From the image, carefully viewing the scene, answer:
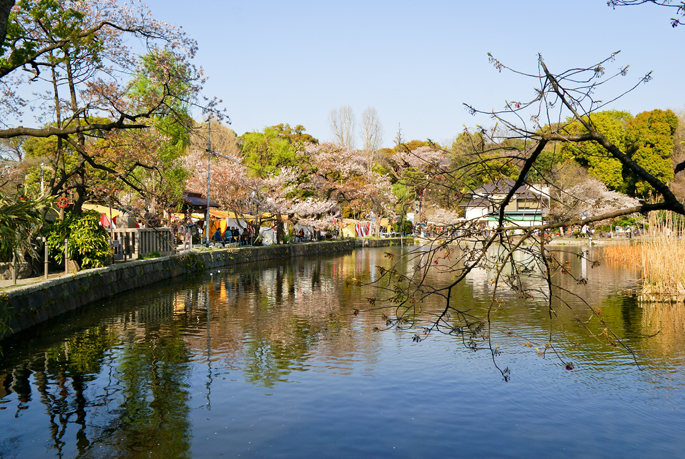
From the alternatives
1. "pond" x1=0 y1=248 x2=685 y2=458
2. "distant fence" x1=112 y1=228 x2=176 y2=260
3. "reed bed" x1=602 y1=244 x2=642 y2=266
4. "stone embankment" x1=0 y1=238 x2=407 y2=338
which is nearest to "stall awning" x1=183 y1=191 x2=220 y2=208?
"stone embankment" x1=0 y1=238 x2=407 y2=338

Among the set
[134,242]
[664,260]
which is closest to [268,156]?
[134,242]

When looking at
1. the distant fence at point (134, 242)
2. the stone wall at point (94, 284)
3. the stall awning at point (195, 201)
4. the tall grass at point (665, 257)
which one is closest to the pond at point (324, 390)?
the stone wall at point (94, 284)

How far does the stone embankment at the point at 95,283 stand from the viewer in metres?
13.9

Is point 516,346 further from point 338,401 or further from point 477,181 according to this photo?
point 477,181

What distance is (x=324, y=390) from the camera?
33.5 feet

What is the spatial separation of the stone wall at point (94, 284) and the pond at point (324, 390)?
0.53 metres

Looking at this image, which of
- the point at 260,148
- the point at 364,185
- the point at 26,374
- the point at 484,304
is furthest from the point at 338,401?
the point at 364,185

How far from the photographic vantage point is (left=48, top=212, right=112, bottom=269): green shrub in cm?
1934

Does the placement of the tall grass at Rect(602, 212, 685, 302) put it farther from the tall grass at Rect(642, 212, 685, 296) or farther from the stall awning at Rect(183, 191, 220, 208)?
the stall awning at Rect(183, 191, 220, 208)

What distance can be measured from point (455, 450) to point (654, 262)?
15.2 m

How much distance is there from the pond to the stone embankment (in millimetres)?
537

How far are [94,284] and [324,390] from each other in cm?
1208

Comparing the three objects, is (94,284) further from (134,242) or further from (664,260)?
(664,260)

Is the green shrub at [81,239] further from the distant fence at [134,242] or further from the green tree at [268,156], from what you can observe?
the green tree at [268,156]
